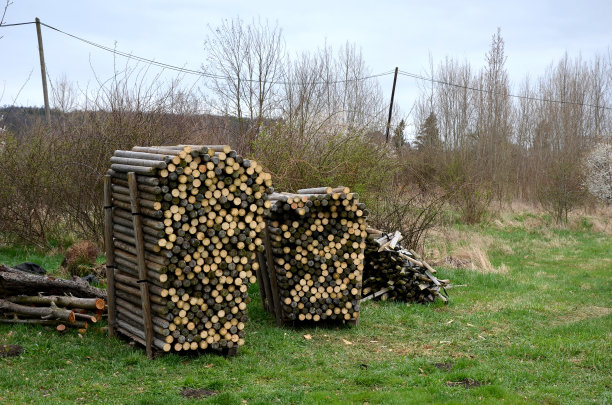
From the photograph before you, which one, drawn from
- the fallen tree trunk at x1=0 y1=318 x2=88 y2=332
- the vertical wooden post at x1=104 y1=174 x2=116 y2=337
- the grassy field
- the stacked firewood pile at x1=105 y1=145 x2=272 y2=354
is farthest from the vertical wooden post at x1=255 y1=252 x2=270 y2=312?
the fallen tree trunk at x1=0 y1=318 x2=88 y2=332

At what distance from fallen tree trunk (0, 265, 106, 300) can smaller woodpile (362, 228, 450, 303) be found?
4.54m

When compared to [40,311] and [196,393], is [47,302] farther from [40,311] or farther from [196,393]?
[196,393]

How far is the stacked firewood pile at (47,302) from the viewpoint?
8.22m

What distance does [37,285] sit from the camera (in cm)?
855

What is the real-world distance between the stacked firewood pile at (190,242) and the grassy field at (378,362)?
1.26ft

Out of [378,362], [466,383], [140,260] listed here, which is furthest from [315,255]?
[466,383]

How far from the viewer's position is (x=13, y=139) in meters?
13.6

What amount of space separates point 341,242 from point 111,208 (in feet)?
10.5

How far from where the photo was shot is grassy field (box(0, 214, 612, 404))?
20.3 ft

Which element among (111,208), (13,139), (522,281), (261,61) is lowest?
(522,281)

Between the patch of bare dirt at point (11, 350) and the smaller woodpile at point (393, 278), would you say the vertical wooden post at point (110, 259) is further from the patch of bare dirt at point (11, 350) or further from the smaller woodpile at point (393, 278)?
the smaller woodpile at point (393, 278)

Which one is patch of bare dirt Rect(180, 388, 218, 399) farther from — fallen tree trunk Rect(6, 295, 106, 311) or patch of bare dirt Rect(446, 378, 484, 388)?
fallen tree trunk Rect(6, 295, 106, 311)

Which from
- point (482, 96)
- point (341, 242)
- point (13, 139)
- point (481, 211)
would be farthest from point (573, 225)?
point (13, 139)

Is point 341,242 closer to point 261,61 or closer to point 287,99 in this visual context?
point 287,99
